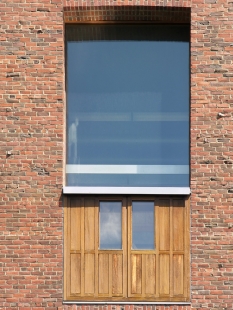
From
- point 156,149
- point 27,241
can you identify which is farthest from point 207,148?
point 27,241

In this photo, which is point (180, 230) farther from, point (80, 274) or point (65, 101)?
point (65, 101)

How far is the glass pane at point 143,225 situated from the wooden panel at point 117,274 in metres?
0.36

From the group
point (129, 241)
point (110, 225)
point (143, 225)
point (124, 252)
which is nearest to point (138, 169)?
point (143, 225)

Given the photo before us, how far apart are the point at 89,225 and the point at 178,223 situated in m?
1.60

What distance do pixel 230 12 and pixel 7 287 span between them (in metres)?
6.36

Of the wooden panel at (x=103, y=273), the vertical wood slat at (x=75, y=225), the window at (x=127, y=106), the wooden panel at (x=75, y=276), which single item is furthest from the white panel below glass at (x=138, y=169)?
the wooden panel at (x=75, y=276)

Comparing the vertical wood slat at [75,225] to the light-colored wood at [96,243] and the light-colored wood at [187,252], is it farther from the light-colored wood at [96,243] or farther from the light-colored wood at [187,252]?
the light-colored wood at [187,252]

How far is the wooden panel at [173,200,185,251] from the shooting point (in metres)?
9.16

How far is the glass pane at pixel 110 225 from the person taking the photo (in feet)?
30.1

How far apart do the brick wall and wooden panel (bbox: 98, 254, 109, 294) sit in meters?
0.34

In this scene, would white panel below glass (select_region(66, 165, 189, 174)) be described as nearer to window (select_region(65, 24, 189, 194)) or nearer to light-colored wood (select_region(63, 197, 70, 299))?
window (select_region(65, 24, 189, 194))

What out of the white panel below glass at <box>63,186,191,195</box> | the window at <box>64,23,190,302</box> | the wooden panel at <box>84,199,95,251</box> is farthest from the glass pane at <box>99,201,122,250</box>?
the white panel below glass at <box>63,186,191,195</box>

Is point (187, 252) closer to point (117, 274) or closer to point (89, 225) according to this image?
point (117, 274)

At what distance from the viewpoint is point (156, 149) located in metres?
9.48
